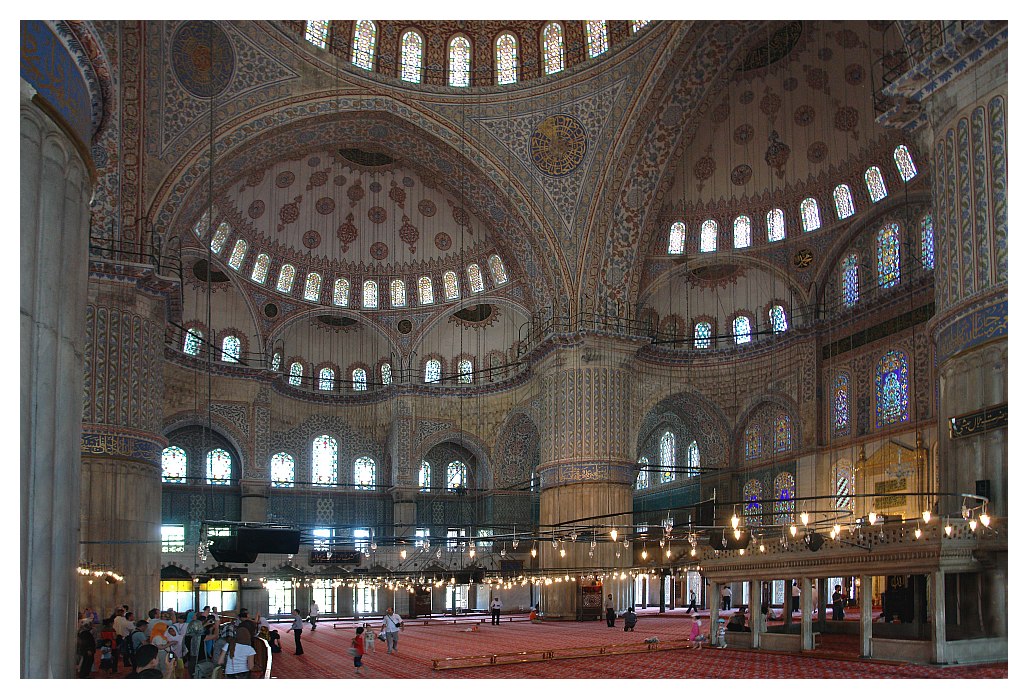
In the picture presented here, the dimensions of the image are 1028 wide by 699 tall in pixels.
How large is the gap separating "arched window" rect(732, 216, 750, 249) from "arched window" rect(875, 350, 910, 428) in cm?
527

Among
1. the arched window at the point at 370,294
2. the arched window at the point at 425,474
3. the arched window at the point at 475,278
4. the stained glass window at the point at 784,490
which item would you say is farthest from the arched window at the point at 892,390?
the arched window at the point at 370,294

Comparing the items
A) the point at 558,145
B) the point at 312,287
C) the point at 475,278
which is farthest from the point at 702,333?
the point at 312,287

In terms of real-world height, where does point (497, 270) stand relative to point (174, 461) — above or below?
above

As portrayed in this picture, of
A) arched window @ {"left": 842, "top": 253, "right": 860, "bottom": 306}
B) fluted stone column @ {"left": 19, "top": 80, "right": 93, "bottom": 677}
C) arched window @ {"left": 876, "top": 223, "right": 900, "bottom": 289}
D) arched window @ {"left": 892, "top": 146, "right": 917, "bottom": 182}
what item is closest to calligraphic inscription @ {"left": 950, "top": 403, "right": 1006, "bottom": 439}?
fluted stone column @ {"left": 19, "top": 80, "right": 93, "bottom": 677}

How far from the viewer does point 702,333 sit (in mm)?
29391

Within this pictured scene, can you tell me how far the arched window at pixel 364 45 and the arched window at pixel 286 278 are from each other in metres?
9.27

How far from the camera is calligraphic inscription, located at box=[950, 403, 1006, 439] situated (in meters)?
12.1

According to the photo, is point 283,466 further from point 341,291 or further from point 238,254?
point 238,254

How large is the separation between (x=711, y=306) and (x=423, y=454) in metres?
10.5

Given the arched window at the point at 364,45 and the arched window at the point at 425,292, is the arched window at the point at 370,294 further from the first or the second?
the arched window at the point at 364,45

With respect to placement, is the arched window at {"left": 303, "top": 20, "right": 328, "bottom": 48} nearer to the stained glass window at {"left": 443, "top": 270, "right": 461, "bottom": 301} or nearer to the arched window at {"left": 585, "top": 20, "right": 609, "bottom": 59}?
the arched window at {"left": 585, "top": 20, "right": 609, "bottom": 59}

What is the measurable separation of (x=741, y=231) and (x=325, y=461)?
50.0 feet

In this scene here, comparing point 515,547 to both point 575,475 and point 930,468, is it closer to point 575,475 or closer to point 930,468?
point 575,475
